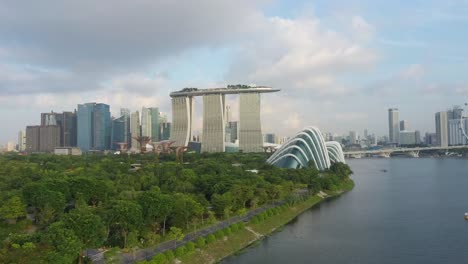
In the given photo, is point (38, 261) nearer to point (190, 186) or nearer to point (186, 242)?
A: point (186, 242)

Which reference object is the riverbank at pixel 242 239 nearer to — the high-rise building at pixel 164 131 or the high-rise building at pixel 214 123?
the high-rise building at pixel 214 123

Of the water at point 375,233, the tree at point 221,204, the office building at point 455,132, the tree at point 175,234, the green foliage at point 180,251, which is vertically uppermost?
the office building at point 455,132

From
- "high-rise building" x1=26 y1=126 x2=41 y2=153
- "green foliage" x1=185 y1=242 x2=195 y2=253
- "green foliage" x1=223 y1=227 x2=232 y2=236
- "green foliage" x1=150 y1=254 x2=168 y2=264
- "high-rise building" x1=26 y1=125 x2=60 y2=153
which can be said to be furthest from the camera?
"high-rise building" x1=26 y1=126 x2=41 y2=153

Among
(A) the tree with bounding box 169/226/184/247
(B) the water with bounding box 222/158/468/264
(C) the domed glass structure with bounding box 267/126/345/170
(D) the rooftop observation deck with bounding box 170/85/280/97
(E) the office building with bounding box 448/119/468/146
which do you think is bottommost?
(B) the water with bounding box 222/158/468/264

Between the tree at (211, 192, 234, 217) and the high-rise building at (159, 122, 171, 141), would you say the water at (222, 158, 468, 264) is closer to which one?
the tree at (211, 192, 234, 217)

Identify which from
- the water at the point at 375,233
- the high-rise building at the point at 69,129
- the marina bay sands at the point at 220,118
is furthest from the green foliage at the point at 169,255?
the high-rise building at the point at 69,129

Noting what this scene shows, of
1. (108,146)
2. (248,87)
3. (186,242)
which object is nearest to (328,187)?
(186,242)

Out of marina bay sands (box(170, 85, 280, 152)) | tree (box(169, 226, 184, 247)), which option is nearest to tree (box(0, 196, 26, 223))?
tree (box(169, 226, 184, 247))

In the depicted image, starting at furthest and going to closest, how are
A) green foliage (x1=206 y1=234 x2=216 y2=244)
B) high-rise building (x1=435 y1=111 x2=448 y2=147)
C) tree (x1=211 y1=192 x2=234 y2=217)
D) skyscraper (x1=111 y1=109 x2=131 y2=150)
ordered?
high-rise building (x1=435 y1=111 x2=448 y2=147) → skyscraper (x1=111 y1=109 x2=131 y2=150) → tree (x1=211 y1=192 x2=234 y2=217) → green foliage (x1=206 y1=234 x2=216 y2=244)
